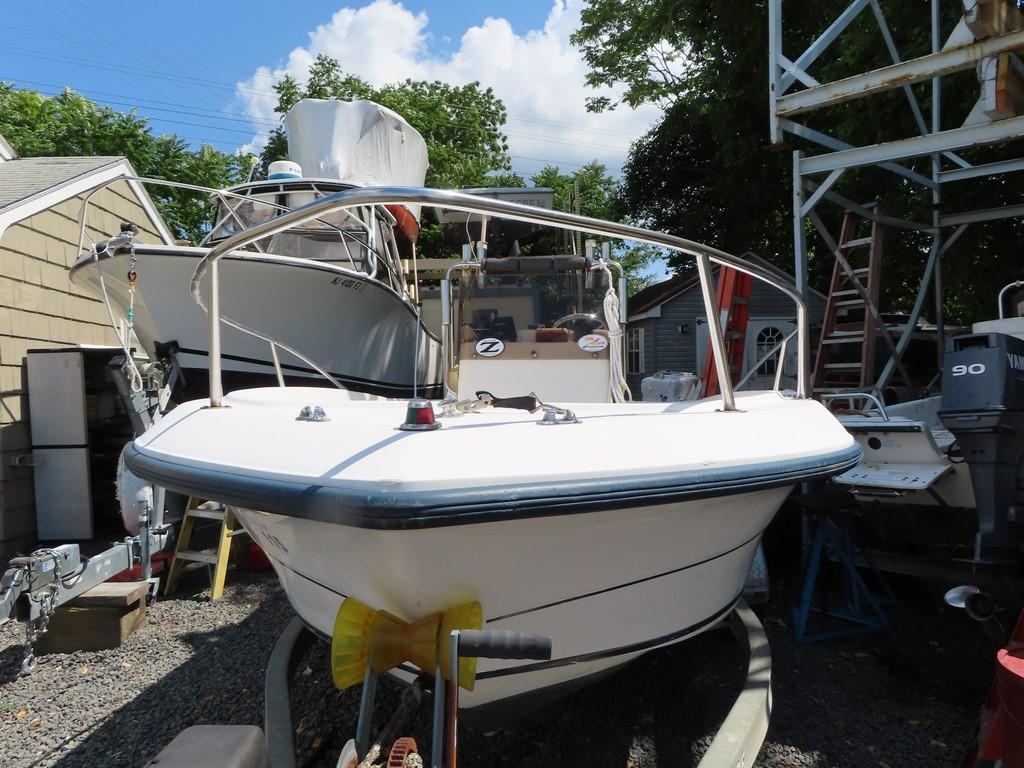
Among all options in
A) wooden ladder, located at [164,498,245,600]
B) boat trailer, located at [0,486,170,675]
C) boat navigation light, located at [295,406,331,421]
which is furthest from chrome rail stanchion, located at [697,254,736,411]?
wooden ladder, located at [164,498,245,600]

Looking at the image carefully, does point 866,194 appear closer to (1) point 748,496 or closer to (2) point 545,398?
(2) point 545,398

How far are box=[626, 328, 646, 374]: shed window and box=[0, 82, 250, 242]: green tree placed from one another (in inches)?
378

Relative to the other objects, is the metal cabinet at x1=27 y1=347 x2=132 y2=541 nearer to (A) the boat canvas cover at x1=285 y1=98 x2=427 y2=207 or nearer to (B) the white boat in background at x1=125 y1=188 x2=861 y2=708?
(A) the boat canvas cover at x1=285 y1=98 x2=427 y2=207

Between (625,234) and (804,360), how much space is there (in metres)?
1.44

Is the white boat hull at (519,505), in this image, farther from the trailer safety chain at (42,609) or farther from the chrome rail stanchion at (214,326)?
the trailer safety chain at (42,609)

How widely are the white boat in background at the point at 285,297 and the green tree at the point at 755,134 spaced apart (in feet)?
12.0

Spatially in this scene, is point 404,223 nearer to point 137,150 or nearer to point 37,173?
point 37,173

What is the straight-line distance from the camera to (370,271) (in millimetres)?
5781

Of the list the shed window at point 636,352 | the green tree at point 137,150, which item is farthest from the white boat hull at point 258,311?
the green tree at point 137,150

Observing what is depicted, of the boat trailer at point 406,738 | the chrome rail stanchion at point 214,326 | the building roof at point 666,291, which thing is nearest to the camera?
the boat trailer at point 406,738

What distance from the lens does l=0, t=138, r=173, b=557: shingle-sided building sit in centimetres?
536

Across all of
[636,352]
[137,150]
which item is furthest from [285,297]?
[137,150]

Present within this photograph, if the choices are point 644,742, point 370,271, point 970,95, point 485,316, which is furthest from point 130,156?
point 644,742

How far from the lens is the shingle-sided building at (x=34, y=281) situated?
17.6ft
